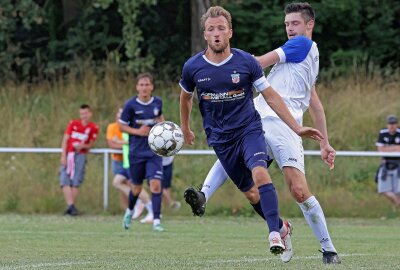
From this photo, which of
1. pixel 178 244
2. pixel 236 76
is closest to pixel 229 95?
pixel 236 76

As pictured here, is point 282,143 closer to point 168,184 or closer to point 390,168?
point 168,184

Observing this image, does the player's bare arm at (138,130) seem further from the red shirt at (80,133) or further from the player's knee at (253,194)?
the player's knee at (253,194)

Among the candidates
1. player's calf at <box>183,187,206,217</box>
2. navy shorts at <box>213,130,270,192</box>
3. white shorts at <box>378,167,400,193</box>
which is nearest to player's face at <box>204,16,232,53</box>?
navy shorts at <box>213,130,270,192</box>

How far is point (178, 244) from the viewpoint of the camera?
11945 millimetres

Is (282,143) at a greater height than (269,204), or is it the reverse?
(282,143)

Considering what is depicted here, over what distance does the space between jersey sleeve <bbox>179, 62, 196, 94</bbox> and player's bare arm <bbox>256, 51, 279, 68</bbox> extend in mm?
607

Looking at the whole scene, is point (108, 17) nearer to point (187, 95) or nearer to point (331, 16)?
point (331, 16)

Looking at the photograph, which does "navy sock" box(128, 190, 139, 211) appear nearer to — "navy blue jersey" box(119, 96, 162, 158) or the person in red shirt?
"navy blue jersey" box(119, 96, 162, 158)

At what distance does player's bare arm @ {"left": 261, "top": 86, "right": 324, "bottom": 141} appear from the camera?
8430 millimetres

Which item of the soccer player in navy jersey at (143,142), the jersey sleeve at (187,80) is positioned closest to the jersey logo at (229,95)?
the jersey sleeve at (187,80)

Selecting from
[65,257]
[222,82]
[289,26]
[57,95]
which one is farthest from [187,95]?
[57,95]

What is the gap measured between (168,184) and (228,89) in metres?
9.77

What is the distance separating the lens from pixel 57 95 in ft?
79.2

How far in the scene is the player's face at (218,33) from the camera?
29.0 ft
